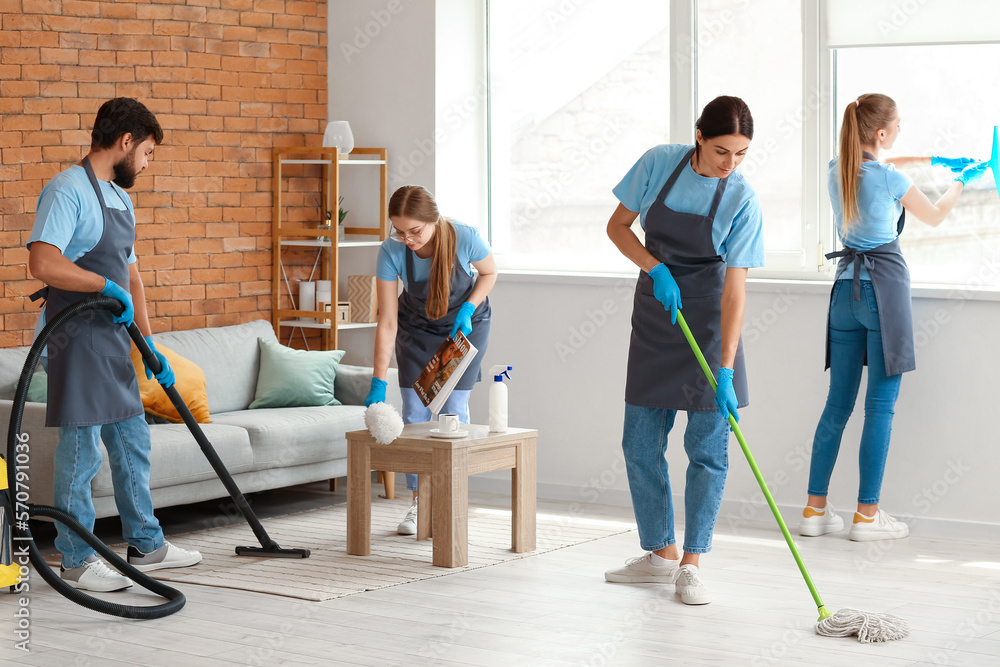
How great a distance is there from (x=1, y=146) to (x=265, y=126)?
1.35 metres

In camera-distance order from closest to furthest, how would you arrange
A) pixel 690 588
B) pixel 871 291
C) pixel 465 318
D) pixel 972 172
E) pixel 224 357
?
pixel 690 588
pixel 465 318
pixel 871 291
pixel 972 172
pixel 224 357

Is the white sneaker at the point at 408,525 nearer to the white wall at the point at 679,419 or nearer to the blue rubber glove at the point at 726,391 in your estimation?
the white wall at the point at 679,419

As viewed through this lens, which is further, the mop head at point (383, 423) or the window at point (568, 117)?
the window at point (568, 117)

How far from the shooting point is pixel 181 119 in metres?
5.48

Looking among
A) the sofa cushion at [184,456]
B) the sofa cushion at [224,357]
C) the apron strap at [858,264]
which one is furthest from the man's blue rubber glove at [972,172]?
the sofa cushion at [224,357]

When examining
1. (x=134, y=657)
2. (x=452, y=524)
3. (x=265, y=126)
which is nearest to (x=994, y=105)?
(x=452, y=524)

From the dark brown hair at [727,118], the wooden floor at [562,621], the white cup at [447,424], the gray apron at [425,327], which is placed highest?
the dark brown hair at [727,118]

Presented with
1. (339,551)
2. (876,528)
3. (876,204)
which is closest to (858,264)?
(876,204)

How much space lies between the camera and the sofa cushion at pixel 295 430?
4871mm

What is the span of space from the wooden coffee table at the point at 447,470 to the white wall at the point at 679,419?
39.7 inches

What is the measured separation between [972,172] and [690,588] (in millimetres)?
2001

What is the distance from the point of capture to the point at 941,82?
15.9ft

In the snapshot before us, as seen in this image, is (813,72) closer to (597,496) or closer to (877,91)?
(877,91)

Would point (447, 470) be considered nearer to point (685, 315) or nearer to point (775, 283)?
point (685, 315)
